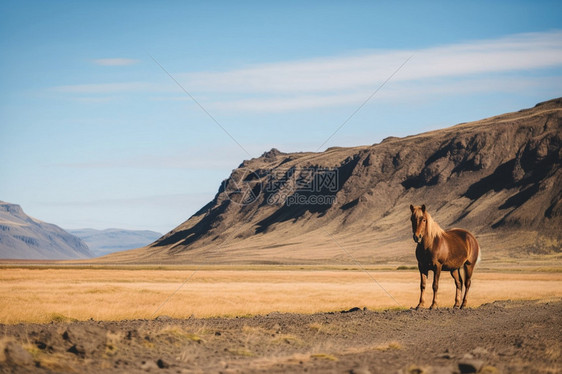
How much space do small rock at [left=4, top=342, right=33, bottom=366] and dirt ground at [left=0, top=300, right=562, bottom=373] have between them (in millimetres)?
19

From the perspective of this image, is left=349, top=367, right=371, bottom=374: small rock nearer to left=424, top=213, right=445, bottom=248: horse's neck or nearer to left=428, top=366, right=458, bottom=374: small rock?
left=428, top=366, right=458, bottom=374: small rock

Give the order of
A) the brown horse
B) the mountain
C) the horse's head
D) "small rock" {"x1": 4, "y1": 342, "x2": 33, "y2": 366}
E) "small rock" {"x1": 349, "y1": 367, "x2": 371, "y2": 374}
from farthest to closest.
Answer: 1. the mountain
2. the brown horse
3. the horse's head
4. "small rock" {"x1": 4, "y1": 342, "x2": 33, "y2": 366}
5. "small rock" {"x1": 349, "y1": 367, "x2": 371, "y2": 374}

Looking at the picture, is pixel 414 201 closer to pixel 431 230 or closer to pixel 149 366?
pixel 431 230

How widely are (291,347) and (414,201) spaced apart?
14968 cm

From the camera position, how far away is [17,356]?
39.0ft

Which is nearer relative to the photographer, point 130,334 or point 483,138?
point 130,334

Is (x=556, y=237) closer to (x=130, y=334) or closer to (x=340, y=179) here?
(x=340, y=179)

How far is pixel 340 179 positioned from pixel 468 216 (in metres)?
51.1

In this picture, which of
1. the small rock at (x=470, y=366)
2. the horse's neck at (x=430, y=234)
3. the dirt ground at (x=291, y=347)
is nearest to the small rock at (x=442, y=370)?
the dirt ground at (x=291, y=347)

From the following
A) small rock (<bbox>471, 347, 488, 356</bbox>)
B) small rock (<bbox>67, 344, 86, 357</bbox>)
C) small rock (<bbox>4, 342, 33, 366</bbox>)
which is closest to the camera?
small rock (<bbox>4, 342, 33, 366</bbox>)

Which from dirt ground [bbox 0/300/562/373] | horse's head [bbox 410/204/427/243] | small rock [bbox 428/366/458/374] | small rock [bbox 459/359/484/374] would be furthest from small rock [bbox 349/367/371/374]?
horse's head [bbox 410/204/427/243]

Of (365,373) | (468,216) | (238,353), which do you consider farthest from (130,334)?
(468,216)

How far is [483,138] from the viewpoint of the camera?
17038 centimetres

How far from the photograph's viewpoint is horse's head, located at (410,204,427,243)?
2344cm
